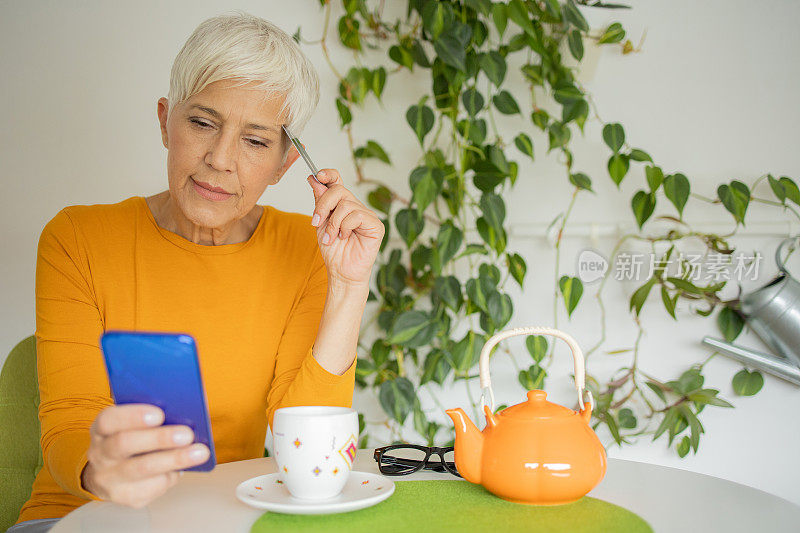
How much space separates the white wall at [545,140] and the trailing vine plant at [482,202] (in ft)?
0.13

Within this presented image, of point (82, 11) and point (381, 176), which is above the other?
point (82, 11)

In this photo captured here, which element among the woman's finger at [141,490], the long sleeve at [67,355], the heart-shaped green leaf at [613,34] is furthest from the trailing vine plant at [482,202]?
the woman's finger at [141,490]

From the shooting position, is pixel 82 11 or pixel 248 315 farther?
pixel 82 11

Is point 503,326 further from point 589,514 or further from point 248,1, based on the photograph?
point 248,1

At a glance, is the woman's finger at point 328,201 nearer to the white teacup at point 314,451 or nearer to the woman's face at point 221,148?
the woman's face at point 221,148

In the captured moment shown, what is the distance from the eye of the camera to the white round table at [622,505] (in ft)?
2.18

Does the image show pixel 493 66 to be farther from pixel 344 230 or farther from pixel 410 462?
pixel 410 462

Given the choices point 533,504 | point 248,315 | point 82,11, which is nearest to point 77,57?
point 82,11

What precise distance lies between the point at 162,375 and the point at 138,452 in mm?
91

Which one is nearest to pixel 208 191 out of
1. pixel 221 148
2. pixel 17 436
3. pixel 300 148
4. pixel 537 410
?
pixel 221 148

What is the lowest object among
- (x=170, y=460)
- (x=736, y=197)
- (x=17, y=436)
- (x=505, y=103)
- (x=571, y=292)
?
(x=17, y=436)

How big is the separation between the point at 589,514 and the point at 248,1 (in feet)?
5.75

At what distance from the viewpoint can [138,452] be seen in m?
0.63

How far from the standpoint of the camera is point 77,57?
1.92 metres
